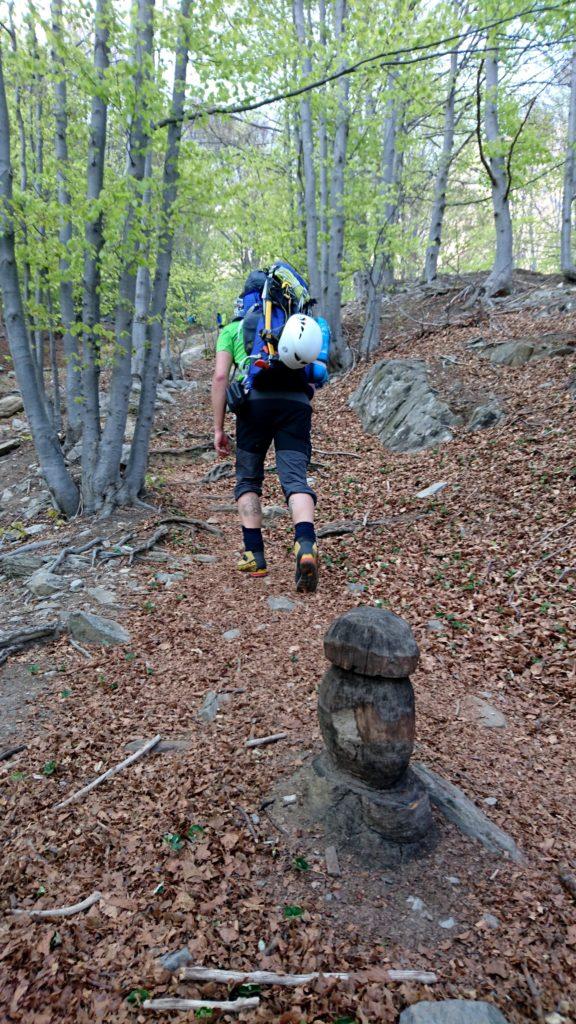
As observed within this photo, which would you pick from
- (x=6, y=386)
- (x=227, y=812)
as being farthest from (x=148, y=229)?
(x=6, y=386)

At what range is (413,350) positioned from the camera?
11711 mm

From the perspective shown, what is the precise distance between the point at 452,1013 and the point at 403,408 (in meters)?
8.16

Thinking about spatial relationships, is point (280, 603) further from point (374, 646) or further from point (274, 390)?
point (374, 646)

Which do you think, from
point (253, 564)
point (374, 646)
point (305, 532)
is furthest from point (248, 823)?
point (253, 564)

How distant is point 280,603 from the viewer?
4617mm

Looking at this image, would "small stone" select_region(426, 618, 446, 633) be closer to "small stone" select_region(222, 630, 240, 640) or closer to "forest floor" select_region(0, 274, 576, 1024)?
"forest floor" select_region(0, 274, 576, 1024)

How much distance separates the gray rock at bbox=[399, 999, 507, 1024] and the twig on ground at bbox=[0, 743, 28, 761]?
2198 mm

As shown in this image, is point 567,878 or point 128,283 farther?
point 128,283

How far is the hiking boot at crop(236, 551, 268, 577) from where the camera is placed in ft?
14.2

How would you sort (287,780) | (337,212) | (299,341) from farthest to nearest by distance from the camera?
(337,212) < (299,341) < (287,780)

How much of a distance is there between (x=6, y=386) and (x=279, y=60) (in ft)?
40.6

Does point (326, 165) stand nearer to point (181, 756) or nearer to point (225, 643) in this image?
point (225, 643)

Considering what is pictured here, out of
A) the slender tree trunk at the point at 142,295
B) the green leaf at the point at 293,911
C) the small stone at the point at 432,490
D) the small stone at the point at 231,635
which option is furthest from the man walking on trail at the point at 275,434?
the small stone at the point at 432,490

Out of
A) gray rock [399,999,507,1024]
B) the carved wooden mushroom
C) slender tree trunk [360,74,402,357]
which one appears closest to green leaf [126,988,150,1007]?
gray rock [399,999,507,1024]
